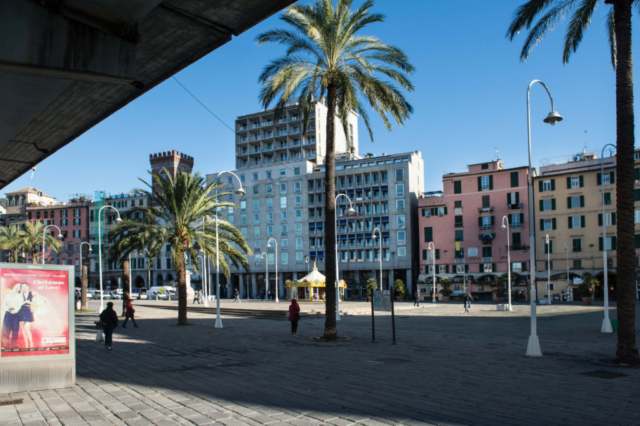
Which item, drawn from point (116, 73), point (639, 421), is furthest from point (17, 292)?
point (639, 421)

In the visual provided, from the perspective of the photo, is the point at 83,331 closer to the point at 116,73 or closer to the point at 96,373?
the point at 96,373

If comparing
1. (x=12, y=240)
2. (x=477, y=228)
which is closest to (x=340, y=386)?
(x=12, y=240)

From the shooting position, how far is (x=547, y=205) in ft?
221

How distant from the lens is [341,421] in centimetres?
734

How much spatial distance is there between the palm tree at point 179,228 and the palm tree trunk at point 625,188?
58.7 feet

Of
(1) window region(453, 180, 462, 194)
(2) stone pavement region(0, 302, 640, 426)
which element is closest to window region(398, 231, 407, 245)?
(1) window region(453, 180, 462, 194)

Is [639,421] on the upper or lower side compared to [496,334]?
upper

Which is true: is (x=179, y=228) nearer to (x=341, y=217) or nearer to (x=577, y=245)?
(x=577, y=245)

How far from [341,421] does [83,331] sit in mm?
19931

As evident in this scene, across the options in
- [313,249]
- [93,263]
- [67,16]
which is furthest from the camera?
[93,263]

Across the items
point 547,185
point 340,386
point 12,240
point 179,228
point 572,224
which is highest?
point 547,185

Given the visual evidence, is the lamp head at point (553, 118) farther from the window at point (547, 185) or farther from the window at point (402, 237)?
the window at point (402, 237)

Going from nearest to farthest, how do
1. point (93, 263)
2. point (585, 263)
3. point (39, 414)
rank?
1. point (39, 414)
2. point (585, 263)
3. point (93, 263)

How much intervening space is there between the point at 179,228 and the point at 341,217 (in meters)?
57.6
